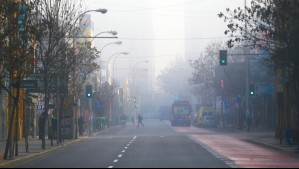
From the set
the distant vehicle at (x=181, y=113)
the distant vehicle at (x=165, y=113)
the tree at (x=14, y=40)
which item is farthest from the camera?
the distant vehicle at (x=165, y=113)

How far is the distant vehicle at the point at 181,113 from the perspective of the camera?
120 metres

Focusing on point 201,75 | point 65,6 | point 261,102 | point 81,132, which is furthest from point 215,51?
point 65,6

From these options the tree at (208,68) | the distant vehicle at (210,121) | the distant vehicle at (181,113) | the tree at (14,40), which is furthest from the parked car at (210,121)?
the tree at (14,40)

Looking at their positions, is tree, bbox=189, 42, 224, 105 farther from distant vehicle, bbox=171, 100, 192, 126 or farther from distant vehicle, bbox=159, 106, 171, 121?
distant vehicle, bbox=159, 106, 171, 121

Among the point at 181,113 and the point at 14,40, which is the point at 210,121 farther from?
the point at 14,40

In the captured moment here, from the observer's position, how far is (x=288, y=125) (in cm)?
6197

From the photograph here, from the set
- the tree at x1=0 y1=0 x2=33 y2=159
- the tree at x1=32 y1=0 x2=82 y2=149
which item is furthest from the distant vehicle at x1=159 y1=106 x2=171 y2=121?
the tree at x1=0 y1=0 x2=33 y2=159

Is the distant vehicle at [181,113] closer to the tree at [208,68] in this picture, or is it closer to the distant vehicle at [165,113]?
the tree at [208,68]

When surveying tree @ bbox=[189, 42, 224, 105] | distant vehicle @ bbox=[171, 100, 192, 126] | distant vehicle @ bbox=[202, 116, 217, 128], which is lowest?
distant vehicle @ bbox=[202, 116, 217, 128]

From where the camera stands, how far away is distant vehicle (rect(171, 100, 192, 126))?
11987cm

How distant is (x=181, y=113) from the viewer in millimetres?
121562

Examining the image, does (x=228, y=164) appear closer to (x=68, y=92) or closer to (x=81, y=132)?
(x=68, y=92)

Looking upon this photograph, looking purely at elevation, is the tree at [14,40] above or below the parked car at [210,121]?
above

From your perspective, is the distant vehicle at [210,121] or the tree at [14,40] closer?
the tree at [14,40]
